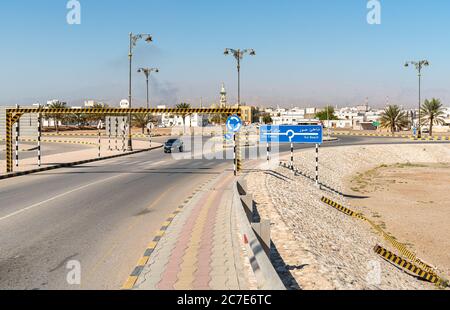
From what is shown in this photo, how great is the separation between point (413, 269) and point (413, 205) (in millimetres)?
13185

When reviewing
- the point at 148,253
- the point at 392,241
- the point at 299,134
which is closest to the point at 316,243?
the point at 148,253

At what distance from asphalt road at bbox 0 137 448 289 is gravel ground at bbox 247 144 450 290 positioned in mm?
2966

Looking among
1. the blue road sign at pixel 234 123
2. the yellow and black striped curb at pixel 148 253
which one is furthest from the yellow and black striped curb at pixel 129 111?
the yellow and black striped curb at pixel 148 253

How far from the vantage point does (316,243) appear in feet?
37.0

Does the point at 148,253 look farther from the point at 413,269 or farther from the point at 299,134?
the point at 299,134

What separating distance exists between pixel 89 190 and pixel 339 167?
2820 cm

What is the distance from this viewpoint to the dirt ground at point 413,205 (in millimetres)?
15891

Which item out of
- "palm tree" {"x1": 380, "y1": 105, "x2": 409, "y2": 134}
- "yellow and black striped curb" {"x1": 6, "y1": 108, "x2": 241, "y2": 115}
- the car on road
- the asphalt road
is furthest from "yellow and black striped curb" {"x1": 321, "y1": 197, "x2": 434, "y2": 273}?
"palm tree" {"x1": 380, "y1": 105, "x2": 409, "y2": 134}

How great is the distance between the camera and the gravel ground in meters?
7.85

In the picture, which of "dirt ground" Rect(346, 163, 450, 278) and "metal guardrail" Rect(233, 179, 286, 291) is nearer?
"metal guardrail" Rect(233, 179, 286, 291)

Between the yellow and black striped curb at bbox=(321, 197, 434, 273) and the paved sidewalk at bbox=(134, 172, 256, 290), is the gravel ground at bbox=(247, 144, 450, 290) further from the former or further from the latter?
the paved sidewalk at bbox=(134, 172, 256, 290)

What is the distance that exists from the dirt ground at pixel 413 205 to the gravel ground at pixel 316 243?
4.96 feet

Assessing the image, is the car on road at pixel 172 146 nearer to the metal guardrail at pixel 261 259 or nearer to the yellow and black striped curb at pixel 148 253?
the yellow and black striped curb at pixel 148 253

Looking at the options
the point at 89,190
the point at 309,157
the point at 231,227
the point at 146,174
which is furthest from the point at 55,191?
the point at 309,157
